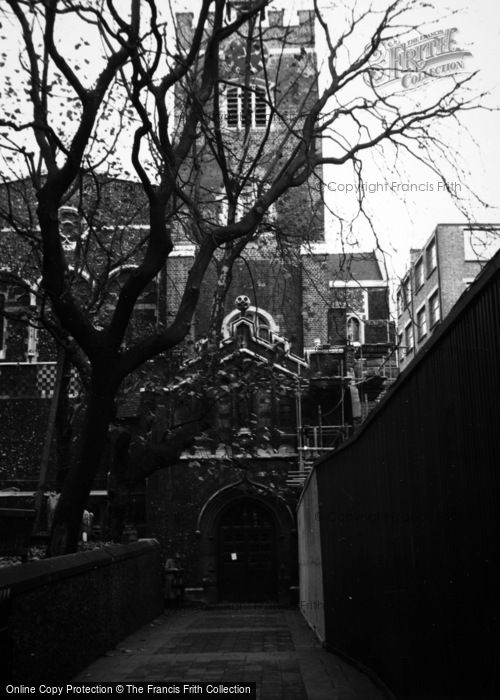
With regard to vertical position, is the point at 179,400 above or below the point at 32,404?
below

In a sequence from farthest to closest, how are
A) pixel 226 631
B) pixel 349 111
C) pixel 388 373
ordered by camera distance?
pixel 388 373, pixel 226 631, pixel 349 111

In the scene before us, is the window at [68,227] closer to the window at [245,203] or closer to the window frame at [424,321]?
the window at [245,203]

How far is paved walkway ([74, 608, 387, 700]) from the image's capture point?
27.4 ft

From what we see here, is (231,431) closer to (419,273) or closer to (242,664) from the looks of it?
(242,664)

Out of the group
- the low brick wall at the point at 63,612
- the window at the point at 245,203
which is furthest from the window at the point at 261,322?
the low brick wall at the point at 63,612

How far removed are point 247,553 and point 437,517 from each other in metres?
26.8

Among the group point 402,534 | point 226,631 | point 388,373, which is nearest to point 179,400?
point 226,631

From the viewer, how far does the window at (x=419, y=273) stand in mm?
47906

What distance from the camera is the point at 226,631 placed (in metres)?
15.6

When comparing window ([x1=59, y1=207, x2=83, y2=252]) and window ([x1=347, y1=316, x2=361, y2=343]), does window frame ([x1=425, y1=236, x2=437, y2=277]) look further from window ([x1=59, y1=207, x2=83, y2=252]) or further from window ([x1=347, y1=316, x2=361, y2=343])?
window ([x1=59, y1=207, x2=83, y2=252])

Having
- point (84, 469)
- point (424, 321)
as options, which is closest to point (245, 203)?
point (84, 469)

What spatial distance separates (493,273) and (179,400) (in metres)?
14.1

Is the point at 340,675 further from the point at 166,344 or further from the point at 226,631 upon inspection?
the point at 226,631

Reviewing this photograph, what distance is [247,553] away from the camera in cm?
3155
